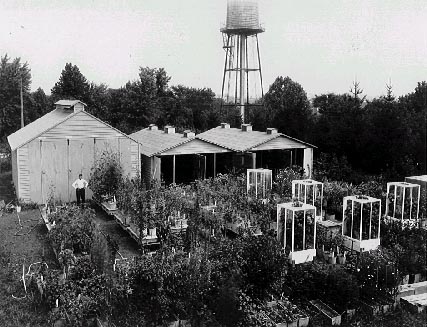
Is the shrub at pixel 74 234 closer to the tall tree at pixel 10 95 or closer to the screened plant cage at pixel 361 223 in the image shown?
the screened plant cage at pixel 361 223

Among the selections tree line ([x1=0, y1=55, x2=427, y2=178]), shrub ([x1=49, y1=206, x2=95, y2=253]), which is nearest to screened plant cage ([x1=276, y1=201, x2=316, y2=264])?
shrub ([x1=49, y1=206, x2=95, y2=253])

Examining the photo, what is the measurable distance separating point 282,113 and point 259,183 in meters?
12.0

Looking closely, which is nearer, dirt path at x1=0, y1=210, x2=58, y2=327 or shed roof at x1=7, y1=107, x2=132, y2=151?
dirt path at x1=0, y1=210, x2=58, y2=327

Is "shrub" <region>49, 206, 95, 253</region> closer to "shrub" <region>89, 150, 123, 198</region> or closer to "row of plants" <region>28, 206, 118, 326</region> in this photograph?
"row of plants" <region>28, 206, 118, 326</region>

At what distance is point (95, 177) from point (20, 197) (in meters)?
3.50

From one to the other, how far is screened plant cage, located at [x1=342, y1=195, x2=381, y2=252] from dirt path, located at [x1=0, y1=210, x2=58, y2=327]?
8144 millimetres

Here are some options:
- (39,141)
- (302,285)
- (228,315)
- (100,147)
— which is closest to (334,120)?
(100,147)

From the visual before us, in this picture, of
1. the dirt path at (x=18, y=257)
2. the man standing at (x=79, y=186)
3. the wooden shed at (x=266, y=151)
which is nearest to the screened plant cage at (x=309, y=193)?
the wooden shed at (x=266, y=151)

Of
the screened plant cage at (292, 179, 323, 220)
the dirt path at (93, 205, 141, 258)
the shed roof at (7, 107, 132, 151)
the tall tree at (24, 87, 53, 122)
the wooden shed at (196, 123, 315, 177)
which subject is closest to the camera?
the dirt path at (93, 205, 141, 258)

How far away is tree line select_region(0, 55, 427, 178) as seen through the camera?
24.3 meters

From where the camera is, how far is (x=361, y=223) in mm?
13445

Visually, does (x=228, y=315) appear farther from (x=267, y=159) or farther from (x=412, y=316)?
(x=267, y=159)

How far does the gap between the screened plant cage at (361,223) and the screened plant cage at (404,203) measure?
1956mm

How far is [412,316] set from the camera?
9836mm
